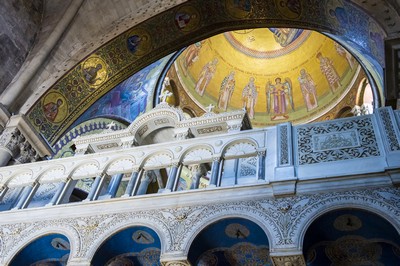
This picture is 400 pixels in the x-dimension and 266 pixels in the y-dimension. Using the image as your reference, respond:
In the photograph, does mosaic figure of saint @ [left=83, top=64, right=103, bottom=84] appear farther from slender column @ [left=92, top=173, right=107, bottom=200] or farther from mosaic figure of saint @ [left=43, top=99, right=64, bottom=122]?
slender column @ [left=92, top=173, right=107, bottom=200]

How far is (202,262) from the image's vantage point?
6215 mm

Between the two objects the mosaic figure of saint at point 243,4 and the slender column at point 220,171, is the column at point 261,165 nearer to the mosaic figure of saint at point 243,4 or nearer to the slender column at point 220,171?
the slender column at point 220,171

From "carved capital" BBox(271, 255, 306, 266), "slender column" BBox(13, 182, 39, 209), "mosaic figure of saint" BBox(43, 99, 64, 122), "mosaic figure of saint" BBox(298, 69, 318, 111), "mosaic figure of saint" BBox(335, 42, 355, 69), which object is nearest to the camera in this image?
"carved capital" BBox(271, 255, 306, 266)

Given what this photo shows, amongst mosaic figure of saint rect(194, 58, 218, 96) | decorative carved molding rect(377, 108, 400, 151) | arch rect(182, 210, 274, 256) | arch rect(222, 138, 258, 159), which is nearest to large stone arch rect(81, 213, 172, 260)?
arch rect(182, 210, 274, 256)

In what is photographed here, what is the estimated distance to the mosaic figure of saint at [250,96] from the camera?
18766 millimetres

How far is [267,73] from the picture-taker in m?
19.3

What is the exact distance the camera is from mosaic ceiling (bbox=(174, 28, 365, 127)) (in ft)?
56.8

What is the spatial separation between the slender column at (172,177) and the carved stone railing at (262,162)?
0.04 feet

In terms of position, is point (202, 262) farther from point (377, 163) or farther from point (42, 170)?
point (42, 170)

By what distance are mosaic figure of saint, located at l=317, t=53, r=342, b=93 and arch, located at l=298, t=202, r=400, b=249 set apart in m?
11.7

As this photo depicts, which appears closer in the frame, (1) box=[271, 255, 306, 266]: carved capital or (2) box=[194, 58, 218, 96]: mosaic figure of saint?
(1) box=[271, 255, 306, 266]: carved capital

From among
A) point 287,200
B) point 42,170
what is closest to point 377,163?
point 287,200

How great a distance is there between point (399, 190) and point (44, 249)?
16.6 feet

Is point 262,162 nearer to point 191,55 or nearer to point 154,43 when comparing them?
point 154,43
